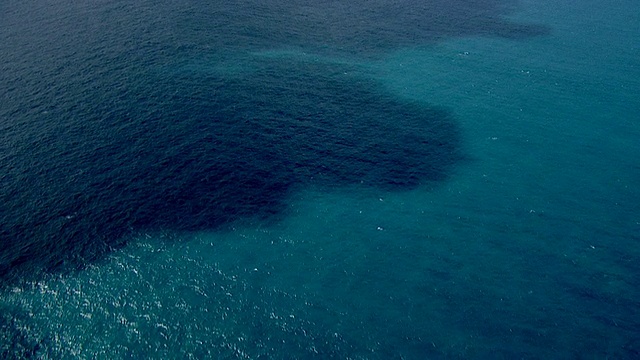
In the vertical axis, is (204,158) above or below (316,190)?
above

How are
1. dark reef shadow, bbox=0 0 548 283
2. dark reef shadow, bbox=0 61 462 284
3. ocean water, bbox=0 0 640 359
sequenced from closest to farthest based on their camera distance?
ocean water, bbox=0 0 640 359 → dark reef shadow, bbox=0 61 462 284 → dark reef shadow, bbox=0 0 548 283

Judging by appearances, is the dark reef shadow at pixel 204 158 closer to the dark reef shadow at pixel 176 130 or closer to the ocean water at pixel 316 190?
the dark reef shadow at pixel 176 130

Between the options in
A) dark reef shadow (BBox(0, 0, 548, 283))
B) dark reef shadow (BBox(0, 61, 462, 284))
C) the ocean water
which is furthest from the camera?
dark reef shadow (BBox(0, 0, 548, 283))

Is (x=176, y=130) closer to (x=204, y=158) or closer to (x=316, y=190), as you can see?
(x=204, y=158)

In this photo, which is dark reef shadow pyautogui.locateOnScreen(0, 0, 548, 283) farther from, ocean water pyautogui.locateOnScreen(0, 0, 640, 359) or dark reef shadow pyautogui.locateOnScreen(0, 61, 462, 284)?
ocean water pyautogui.locateOnScreen(0, 0, 640, 359)

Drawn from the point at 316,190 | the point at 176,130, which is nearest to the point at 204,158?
the point at 176,130

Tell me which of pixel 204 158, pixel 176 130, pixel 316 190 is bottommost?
pixel 316 190

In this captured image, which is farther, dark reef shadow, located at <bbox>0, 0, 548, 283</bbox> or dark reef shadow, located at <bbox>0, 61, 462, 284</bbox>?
dark reef shadow, located at <bbox>0, 0, 548, 283</bbox>

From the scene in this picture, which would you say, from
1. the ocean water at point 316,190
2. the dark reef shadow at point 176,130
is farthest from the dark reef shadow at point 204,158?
the ocean water at point 316,190

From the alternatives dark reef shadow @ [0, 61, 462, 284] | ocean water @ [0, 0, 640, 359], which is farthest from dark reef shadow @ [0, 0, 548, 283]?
ocean water @ [0, 0, 640, 359]
